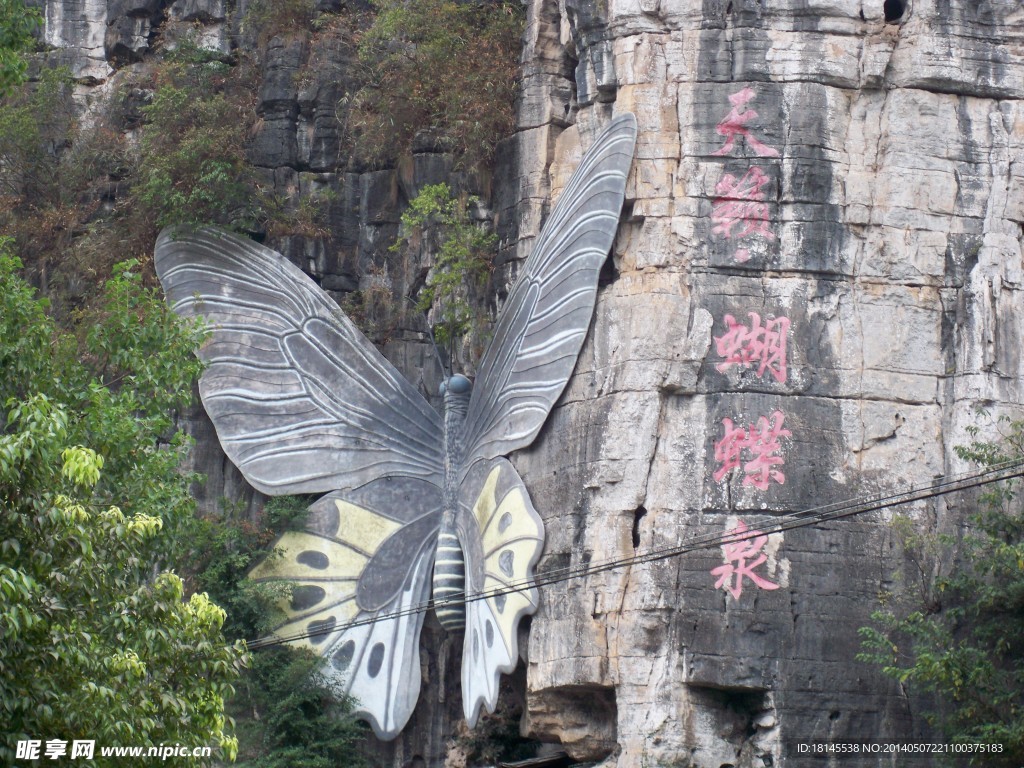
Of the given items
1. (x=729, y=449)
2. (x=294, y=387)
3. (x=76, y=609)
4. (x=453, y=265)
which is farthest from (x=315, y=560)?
(x=76, y=609)

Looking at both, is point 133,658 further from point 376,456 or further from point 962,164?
point 962,164

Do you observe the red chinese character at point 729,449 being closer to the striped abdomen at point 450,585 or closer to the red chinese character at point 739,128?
the red chinese character at point 739,128

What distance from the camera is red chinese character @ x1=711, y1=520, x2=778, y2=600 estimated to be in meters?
18.7

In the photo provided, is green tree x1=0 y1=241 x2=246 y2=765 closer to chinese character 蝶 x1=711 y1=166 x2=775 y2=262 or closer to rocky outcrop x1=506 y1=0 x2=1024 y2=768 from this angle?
rocky outcrop x1=506 y1=0 x2=1024 y2=768

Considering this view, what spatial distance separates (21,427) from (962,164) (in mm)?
11942

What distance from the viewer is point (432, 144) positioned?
23203 millimetres

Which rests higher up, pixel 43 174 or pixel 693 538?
pixel 43 174

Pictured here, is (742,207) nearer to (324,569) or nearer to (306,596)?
(324,569)

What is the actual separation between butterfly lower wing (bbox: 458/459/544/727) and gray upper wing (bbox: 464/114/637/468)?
458 mm

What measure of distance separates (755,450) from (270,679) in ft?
19.5

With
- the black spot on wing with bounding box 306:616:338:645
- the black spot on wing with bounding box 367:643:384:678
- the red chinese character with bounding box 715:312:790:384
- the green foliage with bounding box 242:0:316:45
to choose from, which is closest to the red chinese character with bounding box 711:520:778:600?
the red chinese character with bounding box 715:312:790:384

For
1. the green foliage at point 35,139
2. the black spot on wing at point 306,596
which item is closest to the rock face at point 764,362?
the black spot on wing at point 306,596

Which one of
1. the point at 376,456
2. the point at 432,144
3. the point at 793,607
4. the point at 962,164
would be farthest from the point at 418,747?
the point at 962,164

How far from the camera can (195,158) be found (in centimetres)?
2297
